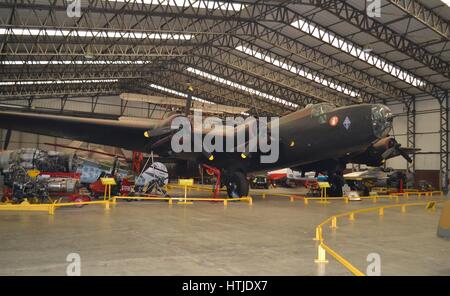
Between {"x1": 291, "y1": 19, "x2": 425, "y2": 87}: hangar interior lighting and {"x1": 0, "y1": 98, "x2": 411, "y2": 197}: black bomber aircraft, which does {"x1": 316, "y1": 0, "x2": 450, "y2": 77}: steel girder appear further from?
{"x1": 0, "y1": 98, "x2": 411, "y2": 197}: black bomber aircraft

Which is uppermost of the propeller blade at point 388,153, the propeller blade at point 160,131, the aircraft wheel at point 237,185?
the propeller blade at point 160,131

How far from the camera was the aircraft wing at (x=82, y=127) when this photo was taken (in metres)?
16.6

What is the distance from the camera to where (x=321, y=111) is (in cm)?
1655

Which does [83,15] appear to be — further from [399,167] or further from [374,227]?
[399,167]

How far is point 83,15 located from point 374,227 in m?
23.0

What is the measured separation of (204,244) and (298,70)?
1353 inches

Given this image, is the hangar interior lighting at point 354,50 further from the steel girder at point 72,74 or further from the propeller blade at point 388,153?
the steel girder at point 72,74

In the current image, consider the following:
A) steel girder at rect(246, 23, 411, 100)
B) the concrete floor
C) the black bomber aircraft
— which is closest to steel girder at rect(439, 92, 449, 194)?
steel girder at rect(246, 23, 411, 100)

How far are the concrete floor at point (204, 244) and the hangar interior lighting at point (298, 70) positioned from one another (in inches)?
1061

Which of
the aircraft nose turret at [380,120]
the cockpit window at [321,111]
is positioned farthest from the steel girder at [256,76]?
the aircraft nose turret at [380,120]

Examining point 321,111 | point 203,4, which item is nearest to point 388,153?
point 321,111

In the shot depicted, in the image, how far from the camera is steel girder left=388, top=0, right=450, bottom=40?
2425cm
